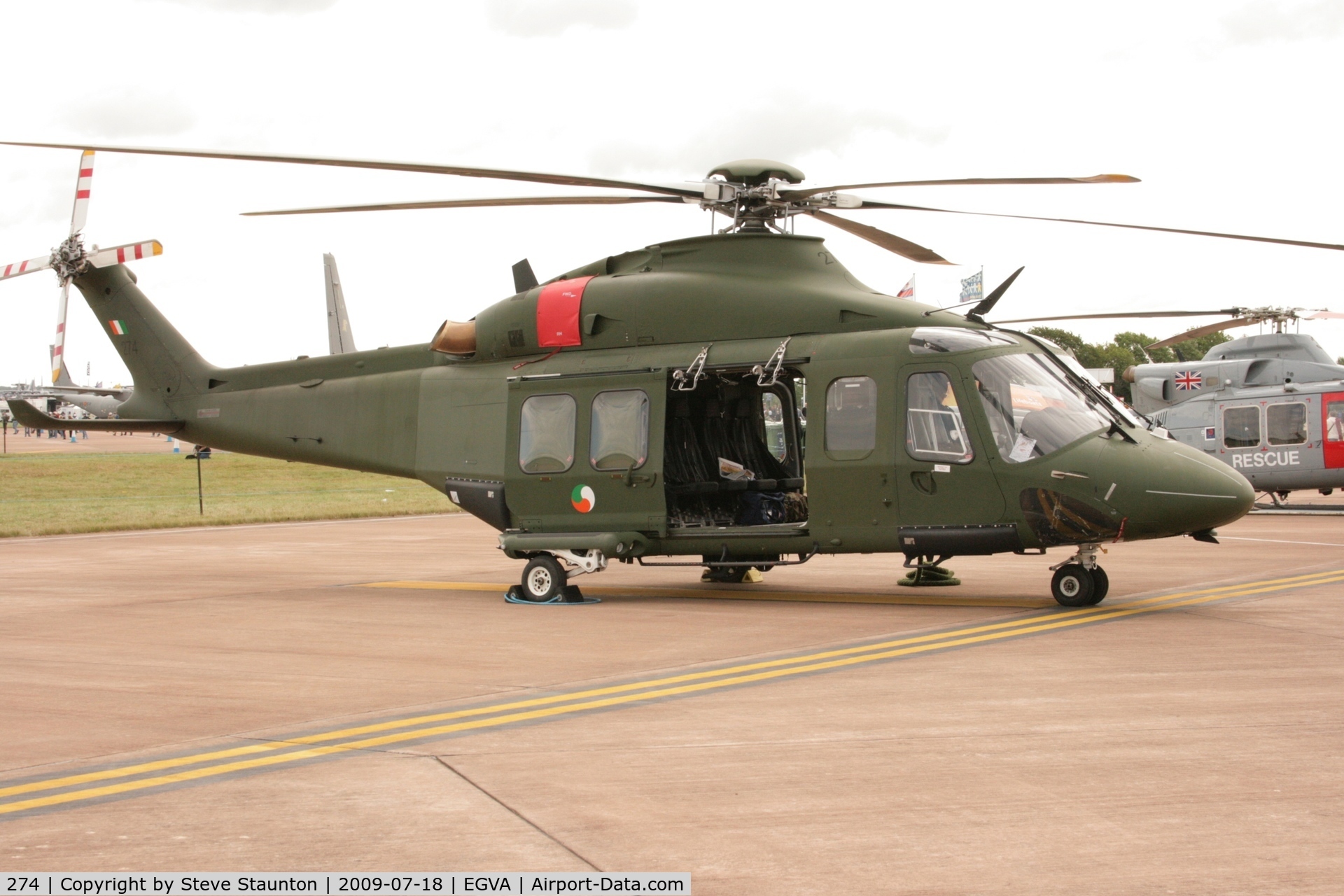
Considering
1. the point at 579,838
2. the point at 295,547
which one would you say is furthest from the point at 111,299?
the point at 579,838

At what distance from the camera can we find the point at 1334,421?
22.5 meters

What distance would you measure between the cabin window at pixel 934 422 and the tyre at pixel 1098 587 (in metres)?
1.61

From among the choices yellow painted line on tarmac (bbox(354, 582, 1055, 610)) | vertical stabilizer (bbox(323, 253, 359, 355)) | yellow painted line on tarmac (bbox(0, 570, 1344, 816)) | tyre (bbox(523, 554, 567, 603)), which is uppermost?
vertical stabilizer (bbox(323, 253, 359, 355))

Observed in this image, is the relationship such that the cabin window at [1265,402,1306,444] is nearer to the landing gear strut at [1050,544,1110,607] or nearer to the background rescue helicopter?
the background rescue helicopter

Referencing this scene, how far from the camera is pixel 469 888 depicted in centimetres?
396

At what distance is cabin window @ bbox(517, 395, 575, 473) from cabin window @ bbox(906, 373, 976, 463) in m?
3.57

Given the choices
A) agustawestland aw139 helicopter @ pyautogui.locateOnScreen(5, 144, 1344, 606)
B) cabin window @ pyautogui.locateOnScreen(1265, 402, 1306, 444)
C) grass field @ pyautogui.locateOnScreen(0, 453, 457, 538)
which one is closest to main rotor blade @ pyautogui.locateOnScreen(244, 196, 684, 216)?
agustawestland aw139 helicopter @ pyautogui.locateOnScreen(5, 144, 1344, 606)

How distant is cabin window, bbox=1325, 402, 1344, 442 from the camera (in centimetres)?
2248

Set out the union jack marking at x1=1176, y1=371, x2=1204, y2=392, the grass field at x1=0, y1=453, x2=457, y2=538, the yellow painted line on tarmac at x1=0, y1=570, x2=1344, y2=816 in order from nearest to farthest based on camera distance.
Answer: the yellow painted line on tarmac at x1=0, y1=570, x2=1344, y2=816
the union jack marking at x1=1176, y1=371, x2=1204, y2=392
the grass field at x1=0, y1=453, x2=457, y2=538

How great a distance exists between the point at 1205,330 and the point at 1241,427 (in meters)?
2.11

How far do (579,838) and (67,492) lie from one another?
38.8 meters

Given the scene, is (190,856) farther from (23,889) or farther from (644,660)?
(644,660)

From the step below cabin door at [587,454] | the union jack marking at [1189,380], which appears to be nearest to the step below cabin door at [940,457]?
the step below cabin door at [587,454]

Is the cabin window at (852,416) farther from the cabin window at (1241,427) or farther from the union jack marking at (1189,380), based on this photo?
the union jack marking at (1189,380)
